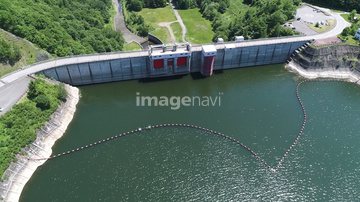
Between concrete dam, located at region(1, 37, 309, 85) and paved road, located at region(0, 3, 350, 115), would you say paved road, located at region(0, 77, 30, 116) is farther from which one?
concrete dam, located at region(1, 37, 309, 85)

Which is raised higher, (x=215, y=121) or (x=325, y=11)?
(x=325, y=11)

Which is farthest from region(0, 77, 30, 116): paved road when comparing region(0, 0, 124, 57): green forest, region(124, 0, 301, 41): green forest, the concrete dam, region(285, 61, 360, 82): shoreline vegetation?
region(285, 61, 360, 82): shoreline vegetation

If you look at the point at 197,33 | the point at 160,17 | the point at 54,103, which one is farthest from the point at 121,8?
the point at 54,103

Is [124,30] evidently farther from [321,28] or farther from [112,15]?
[321,28]

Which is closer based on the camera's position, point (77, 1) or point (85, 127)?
point (85, 127)

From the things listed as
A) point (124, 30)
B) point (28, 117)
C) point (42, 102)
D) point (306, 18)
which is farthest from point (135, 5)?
point (28, 117)

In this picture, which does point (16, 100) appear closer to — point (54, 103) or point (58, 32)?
point (54, 103)
